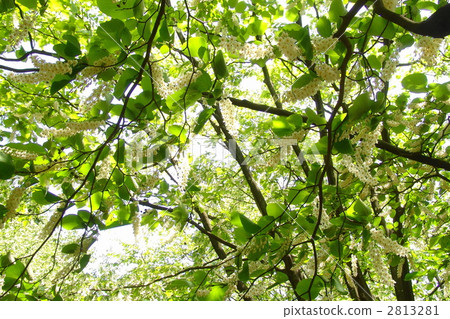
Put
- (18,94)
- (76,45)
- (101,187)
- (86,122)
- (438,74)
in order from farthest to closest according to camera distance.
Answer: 1. (438,74)
2. (18,94)
3. (101,187)
4. (86,122)
5. (76,45)

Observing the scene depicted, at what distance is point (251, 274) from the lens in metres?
1.67

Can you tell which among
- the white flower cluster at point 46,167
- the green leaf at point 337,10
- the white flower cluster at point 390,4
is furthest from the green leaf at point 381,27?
the white flower cluster at point 46,167

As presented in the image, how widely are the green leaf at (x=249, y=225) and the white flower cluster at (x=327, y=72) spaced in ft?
1.99

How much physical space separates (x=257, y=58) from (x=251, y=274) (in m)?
1.01

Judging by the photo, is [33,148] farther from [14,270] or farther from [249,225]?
[249,225]

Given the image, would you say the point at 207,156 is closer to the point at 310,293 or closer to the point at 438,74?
the point at 438,74

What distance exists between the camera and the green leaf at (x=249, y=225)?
1.35m

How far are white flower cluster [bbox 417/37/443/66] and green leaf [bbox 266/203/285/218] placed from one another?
85 centimetres

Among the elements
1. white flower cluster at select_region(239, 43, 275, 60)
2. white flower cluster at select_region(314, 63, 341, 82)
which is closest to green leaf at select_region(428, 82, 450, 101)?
white flower cluster at select_region(314, 63, 341, 82)

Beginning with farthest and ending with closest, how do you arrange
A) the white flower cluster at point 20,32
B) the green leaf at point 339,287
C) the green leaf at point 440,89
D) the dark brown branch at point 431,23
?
the green leaf at point 440,89 < the green leaf at point 339,287 < the white flower cluster at point 20,32 < the dark brown branch at point 431,23

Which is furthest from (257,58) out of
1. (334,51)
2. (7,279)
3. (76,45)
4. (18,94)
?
(18,94)

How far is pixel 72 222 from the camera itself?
5.10 feet

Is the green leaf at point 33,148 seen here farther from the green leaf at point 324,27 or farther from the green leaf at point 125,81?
the green leaf at point 324,27

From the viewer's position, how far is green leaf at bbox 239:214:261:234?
1354mm
